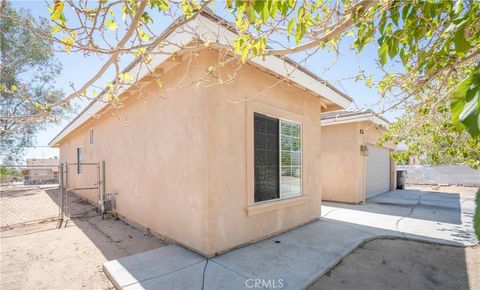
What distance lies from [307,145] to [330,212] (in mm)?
2890

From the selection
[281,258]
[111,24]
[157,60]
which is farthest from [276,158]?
[111,24]

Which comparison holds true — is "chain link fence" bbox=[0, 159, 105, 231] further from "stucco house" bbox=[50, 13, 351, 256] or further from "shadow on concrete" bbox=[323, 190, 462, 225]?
"shadow on concrete" bbox=[323, 190, 462, 225]

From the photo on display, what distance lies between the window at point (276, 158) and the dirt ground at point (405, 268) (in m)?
1.93

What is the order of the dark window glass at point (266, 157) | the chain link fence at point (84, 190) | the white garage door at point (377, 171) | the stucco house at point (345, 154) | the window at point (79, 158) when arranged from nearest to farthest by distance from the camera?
the dark window glass at point (266, 157)
the chain link fence at point (84, 190)
the stucco house at point (345, 154)
the white garage door at point (377, 171)
the window at point (79, 158)

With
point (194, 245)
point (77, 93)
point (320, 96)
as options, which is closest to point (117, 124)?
point (194, 245)

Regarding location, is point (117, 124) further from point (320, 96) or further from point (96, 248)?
point (320, 96)

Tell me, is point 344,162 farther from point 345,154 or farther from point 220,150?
point 220,150

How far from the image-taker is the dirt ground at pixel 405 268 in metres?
3.58

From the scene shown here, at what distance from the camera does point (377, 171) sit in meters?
12.2

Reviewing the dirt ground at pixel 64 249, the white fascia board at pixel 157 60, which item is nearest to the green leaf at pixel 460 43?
the white fascia board at pixel 157 60

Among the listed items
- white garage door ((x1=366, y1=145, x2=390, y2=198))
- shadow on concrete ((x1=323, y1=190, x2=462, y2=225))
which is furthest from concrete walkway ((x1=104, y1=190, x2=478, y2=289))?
white garage door ((x1=366, y1=145, x2=390, y2=198))

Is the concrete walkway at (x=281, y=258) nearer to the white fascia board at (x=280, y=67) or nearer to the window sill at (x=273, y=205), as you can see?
the window sill at (x=273, y=205)

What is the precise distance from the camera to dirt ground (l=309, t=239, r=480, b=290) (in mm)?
3580

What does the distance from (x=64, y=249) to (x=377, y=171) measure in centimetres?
1284
